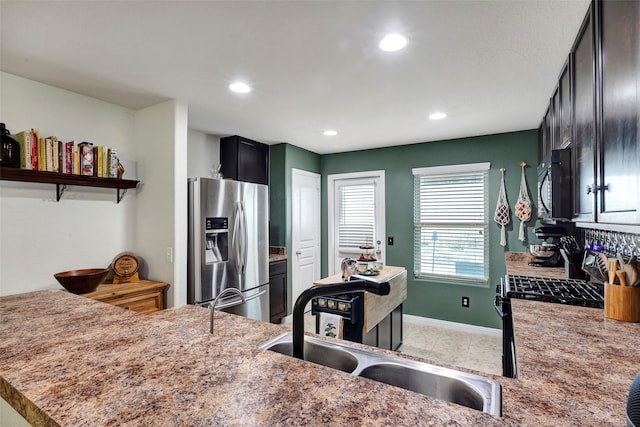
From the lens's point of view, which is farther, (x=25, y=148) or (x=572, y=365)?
(x=25, y=148)

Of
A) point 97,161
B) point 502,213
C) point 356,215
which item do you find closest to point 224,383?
point 97,161

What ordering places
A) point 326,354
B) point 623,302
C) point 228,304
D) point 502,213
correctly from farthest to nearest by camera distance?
point 502,213 → point 228,304 → point 623,302 → point 326,354

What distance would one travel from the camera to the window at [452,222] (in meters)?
3.92

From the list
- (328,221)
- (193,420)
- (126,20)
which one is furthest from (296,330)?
(328,221)

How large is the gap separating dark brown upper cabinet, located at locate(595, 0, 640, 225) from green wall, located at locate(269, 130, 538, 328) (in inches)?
105

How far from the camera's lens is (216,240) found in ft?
10.0

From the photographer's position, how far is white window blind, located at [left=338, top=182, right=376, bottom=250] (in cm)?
465

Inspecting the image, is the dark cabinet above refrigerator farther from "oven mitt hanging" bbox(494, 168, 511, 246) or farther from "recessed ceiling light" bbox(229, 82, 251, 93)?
"oven mitt hanging" bbox(494, 168, 511, 246)

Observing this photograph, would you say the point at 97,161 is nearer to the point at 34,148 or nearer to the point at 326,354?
the point at 34,148

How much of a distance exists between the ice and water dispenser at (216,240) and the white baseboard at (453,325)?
2651mm

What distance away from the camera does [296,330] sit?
0.91 m

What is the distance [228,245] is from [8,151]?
1723mm

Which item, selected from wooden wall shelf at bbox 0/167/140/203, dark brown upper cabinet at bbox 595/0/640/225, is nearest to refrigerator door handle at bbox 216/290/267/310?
wooden wall shelf at bbox 0/167/140/203

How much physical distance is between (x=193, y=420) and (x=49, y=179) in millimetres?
2560
